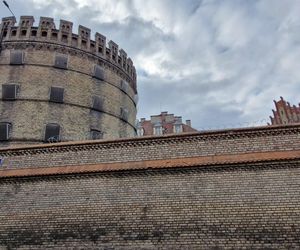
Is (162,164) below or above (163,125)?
below

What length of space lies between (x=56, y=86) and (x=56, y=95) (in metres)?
0.72

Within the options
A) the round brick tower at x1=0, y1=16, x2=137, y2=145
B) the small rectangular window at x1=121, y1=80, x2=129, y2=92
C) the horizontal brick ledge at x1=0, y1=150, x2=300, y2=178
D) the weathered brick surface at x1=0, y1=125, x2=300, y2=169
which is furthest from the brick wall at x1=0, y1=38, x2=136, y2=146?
the horizontal brick ledge at x1=0, y1=150, x2=300, y2=178

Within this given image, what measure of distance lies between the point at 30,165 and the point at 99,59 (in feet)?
50.7

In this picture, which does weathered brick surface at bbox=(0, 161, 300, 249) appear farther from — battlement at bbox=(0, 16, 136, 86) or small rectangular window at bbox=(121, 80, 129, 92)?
small rectangular window at bbox=(121, 80, 129, 92)

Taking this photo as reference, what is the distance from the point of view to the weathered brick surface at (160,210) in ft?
30.6

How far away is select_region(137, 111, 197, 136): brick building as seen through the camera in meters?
46.7

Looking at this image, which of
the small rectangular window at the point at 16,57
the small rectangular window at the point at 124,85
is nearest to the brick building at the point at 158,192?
the small rectangular window at the point at 16,57

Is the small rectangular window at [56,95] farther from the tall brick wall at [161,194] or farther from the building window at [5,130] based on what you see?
the tall brick wall at [161,194]

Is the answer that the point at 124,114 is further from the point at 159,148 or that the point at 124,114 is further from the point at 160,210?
the point at 160,210

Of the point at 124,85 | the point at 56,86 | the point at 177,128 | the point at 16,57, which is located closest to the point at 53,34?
the point at 16,57

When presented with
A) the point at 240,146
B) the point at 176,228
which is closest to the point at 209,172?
the point at 240,146

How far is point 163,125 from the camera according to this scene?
157 feet

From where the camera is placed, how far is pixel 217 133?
1127 cm

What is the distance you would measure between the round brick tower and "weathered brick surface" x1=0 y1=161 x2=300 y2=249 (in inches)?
441
